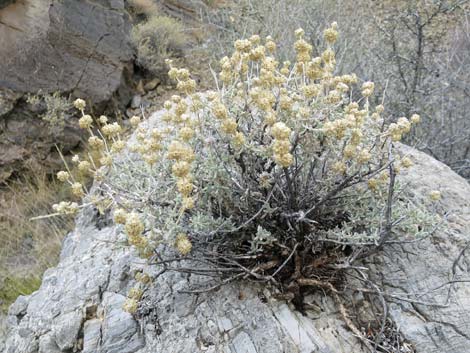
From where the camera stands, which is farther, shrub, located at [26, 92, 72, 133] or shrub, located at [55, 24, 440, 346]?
shrub, located at [26, 92, 72, 133]

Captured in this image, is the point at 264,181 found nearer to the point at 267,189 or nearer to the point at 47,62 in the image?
the point at 267,189

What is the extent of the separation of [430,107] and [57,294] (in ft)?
10.2

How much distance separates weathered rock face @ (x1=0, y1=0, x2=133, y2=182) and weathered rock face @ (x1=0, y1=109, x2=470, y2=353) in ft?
9.93

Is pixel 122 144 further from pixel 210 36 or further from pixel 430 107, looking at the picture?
pixel 210 36

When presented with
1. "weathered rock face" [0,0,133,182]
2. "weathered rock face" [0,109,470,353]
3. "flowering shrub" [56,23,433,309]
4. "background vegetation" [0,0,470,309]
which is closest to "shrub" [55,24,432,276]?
"flowering shrub" [56,23,433,309]

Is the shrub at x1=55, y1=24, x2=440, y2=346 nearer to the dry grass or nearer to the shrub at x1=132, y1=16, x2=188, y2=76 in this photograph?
the dry grass

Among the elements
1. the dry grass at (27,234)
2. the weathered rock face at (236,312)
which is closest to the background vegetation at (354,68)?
the dry grass at (27,234)

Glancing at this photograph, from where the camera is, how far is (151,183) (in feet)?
5.17

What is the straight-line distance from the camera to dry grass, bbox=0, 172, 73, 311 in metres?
3.57

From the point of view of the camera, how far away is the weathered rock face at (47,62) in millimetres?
4605

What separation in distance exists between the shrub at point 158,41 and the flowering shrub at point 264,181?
4.36 meters

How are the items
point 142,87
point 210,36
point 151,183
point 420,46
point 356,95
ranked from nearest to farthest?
point 151,183 < point 420,46 < point 356,95 < point 142,87 < point 210,36

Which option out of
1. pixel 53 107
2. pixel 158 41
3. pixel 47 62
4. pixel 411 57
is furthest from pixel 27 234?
pixel 411 57

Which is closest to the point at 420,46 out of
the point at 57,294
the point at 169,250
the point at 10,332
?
the point at 169,250
